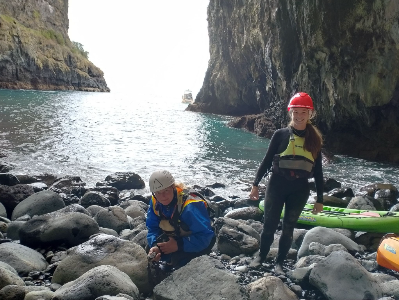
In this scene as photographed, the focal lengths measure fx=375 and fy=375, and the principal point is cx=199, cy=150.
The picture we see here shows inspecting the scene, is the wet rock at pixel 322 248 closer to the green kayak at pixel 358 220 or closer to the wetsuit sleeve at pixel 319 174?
the wetsuit sleeve at pixel 319 174

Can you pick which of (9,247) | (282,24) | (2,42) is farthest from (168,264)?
(2,42)

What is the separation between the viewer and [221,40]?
1918 inches

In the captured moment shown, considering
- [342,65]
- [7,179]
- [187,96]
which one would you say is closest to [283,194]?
[7,179]

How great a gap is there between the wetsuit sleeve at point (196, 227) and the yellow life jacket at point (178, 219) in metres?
0.05

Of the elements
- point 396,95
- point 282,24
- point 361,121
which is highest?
point 282,24

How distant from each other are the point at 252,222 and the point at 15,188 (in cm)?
507

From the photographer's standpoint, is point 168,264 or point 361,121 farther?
point 361,121

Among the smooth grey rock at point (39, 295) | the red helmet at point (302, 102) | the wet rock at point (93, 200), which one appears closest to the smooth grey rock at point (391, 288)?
the red helmet at point (302, 102)

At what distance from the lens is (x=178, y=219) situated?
13.9 ft

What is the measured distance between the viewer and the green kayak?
6602 mm

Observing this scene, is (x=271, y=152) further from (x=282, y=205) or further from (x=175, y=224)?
(x=175, y=224)

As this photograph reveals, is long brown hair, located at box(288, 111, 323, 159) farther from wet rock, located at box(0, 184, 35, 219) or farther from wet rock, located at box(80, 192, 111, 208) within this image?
wet rock, located at box(0, 184, 35, 219)

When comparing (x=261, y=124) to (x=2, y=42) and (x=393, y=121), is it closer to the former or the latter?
(x=393, y=121)

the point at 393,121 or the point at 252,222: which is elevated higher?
the point at 393,121
